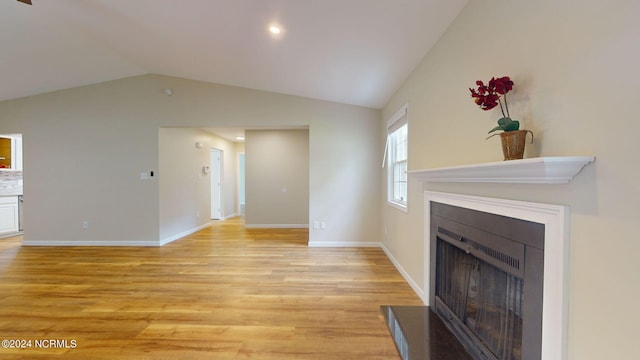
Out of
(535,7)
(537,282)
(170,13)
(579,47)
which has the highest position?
(170,13)

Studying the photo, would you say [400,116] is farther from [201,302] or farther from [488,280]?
[201,302]

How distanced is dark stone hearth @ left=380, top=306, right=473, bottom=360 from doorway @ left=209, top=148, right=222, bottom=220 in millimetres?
6346

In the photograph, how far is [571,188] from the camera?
1022mm

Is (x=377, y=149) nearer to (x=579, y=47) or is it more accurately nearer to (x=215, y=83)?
(x=215, y=83)

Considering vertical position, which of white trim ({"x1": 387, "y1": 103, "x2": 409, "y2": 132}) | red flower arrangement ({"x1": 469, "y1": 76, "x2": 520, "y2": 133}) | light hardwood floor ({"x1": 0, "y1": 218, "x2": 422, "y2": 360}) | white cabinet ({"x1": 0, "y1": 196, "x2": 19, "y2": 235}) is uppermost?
white trim ({"x1": 387, "y1": 103, "x2": 409, "y2": 132})

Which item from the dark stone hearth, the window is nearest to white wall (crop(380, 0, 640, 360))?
the dark stone hearth

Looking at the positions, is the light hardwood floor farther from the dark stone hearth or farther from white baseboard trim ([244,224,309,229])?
white baseboard trim ([244,224,309,229])

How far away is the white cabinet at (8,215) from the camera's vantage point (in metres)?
5.42

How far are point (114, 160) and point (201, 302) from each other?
3.66 m

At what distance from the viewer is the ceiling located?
222 cm

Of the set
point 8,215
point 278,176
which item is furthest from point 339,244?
point 8,215

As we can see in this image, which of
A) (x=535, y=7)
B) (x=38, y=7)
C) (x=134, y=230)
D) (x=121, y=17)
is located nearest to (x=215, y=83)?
(x=121, y=17)

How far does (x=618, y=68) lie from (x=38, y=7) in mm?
4599

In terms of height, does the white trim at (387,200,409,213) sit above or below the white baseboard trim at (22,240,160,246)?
above
